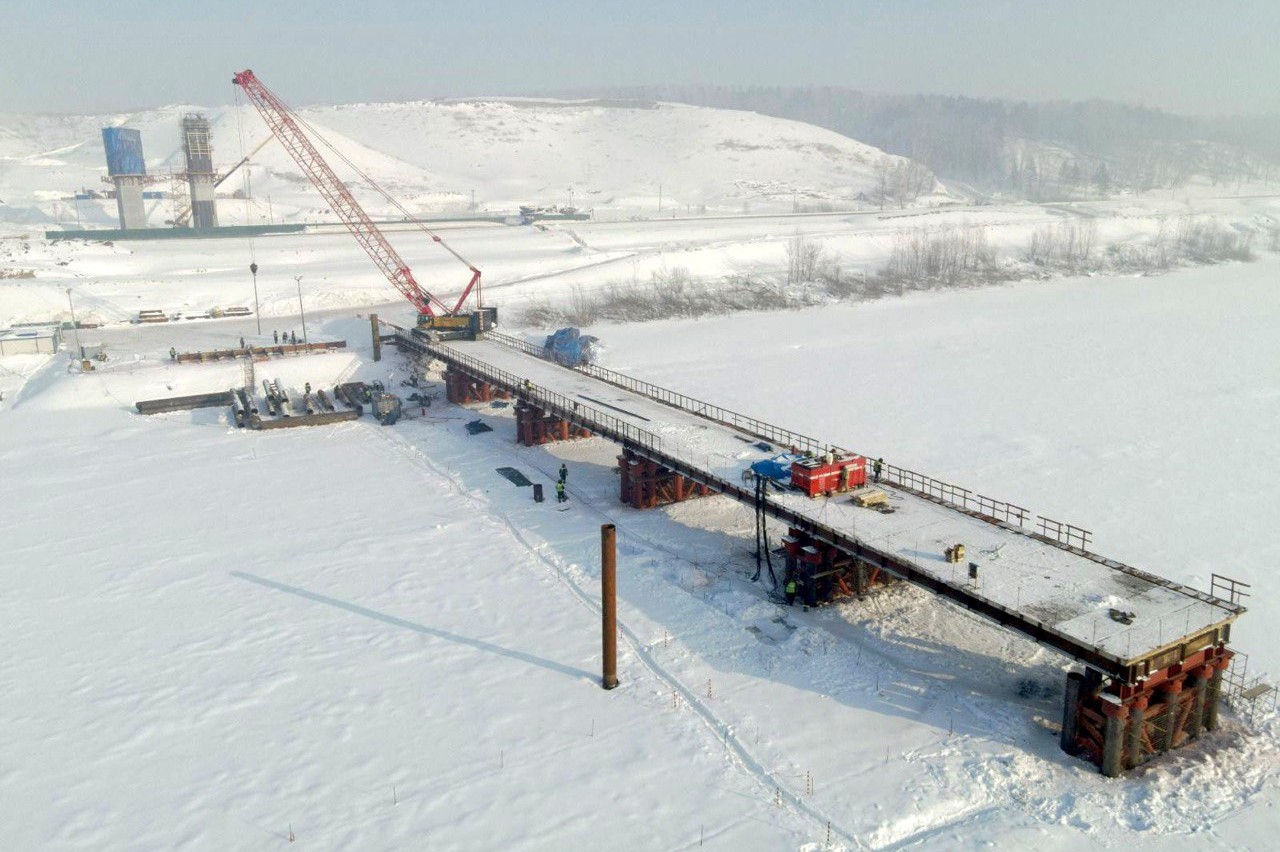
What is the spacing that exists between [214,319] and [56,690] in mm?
50498

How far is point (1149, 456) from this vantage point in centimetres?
4025

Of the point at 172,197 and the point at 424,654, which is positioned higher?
the point at 172,197

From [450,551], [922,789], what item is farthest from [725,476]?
[922,789]

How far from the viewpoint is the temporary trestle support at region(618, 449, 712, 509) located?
33.9 meters

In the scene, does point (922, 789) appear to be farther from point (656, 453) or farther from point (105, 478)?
point (105, 478)

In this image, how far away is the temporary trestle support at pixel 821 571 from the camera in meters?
26.0

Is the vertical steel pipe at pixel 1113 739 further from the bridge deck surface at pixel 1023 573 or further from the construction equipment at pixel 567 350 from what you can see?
the construction equipment at pixel 567 350

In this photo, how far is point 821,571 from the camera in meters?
26.1

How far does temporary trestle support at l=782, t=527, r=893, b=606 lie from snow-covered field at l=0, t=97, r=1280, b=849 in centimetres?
63

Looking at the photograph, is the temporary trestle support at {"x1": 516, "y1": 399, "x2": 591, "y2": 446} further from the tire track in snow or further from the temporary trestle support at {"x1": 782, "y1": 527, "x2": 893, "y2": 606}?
the temporary trestle support at {"x1": 782, "y1": 527, "x2": 893, "y2": 606}

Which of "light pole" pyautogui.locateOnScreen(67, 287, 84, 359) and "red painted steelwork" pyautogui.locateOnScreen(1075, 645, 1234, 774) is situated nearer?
"red painted steelwork" pyautogui.locateOnScreen(1075, 645, 1234, 774)

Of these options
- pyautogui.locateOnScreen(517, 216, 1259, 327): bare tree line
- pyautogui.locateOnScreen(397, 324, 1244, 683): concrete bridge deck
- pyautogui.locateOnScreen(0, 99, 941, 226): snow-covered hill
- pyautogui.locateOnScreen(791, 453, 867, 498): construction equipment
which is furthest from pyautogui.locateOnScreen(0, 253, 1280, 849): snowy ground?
pyautogui.locateOnScreen(0, 99, 941, 226): snow-covered hill

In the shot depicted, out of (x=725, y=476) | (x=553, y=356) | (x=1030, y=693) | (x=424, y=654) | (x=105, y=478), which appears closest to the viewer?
(x=1030, y=693)

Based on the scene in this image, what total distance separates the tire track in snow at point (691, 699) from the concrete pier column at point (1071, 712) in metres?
5.52
